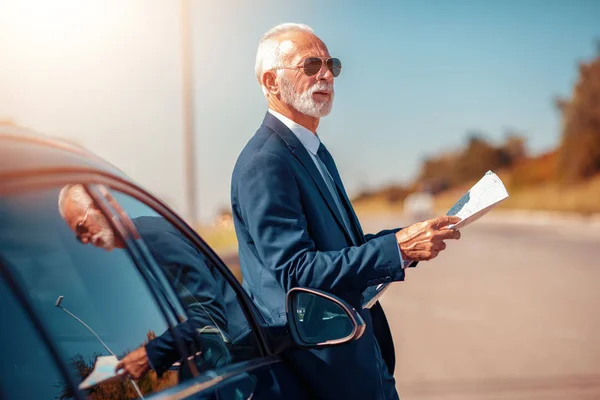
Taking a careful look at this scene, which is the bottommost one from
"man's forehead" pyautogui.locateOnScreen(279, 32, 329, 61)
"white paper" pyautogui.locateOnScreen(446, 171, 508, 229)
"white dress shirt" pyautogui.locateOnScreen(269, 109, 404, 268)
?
"white paper" pyautogui.locateOnScreen(446, 171, 508, 229)

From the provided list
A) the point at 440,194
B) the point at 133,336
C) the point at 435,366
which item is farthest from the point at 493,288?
the point at 440,194

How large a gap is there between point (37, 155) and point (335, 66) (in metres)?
1.27

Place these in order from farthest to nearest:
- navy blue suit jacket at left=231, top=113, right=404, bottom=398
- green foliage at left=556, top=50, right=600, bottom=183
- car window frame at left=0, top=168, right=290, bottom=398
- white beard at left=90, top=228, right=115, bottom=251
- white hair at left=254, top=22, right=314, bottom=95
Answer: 1. green foliage at left=556, top=50, right=600, bottom=183
2. white hair at left=254, top=22, right=314, bottom=95
3. navy blue suit jacket at left=231, top=113, right=404, bottom=398
4. white beard at left=90, top=228, right=115, bottom=251
5. car window frame at left=0, top=168, right=290, bottom=398

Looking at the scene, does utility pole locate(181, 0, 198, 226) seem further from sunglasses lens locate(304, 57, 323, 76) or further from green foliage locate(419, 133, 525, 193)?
green foliage locate(419, 133, 525, 193)

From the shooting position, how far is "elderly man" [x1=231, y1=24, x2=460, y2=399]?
2.29 meters

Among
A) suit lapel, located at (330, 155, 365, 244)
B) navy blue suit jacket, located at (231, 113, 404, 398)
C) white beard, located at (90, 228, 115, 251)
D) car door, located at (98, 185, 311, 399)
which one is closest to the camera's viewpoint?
white beard, located at (90, 228, 115, 251)

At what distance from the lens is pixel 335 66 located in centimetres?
266

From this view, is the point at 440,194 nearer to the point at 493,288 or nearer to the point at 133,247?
the point at 493,288

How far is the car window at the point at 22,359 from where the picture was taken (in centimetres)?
142

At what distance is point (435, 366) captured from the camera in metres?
7.79

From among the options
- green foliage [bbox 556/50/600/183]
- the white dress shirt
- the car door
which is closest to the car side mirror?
the car door

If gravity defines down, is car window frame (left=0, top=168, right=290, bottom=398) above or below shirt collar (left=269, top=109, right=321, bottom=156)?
below

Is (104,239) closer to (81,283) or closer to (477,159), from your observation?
(81,283)

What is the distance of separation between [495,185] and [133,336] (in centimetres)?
→ 104
